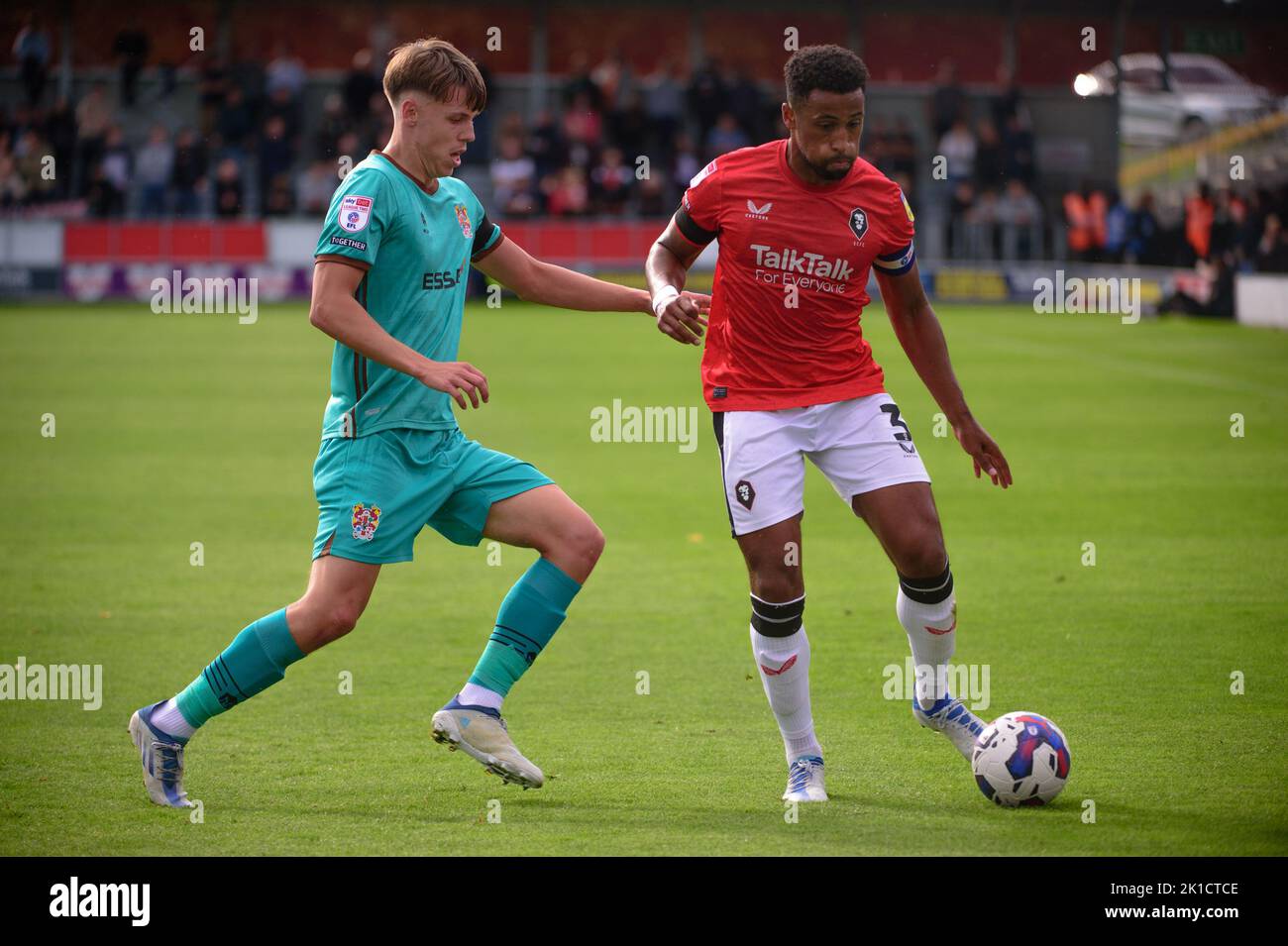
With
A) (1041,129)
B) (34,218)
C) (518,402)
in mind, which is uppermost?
(1041,129)

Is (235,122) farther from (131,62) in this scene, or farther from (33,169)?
(33,169)

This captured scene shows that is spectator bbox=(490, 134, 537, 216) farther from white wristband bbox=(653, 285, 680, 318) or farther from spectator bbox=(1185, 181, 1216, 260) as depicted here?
white wristband bbox=(653, 285, 680, 318)

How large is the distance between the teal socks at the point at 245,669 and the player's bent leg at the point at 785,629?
150cm

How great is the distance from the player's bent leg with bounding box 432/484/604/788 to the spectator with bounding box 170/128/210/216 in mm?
26498

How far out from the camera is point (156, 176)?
3033cm

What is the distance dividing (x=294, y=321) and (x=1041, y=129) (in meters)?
19.1

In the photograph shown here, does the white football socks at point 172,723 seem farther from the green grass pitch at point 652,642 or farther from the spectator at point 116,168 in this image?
the spectator at point 116,168

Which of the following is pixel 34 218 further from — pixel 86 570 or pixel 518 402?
pixel 86 570

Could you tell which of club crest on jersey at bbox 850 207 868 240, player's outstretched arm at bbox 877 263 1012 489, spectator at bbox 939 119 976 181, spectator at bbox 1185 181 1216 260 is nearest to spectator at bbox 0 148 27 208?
spectator at bbox 939 119 976 181

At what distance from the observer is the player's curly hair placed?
5.24 m

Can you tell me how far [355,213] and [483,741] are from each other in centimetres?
170

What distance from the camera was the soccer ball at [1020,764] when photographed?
17.1ft
